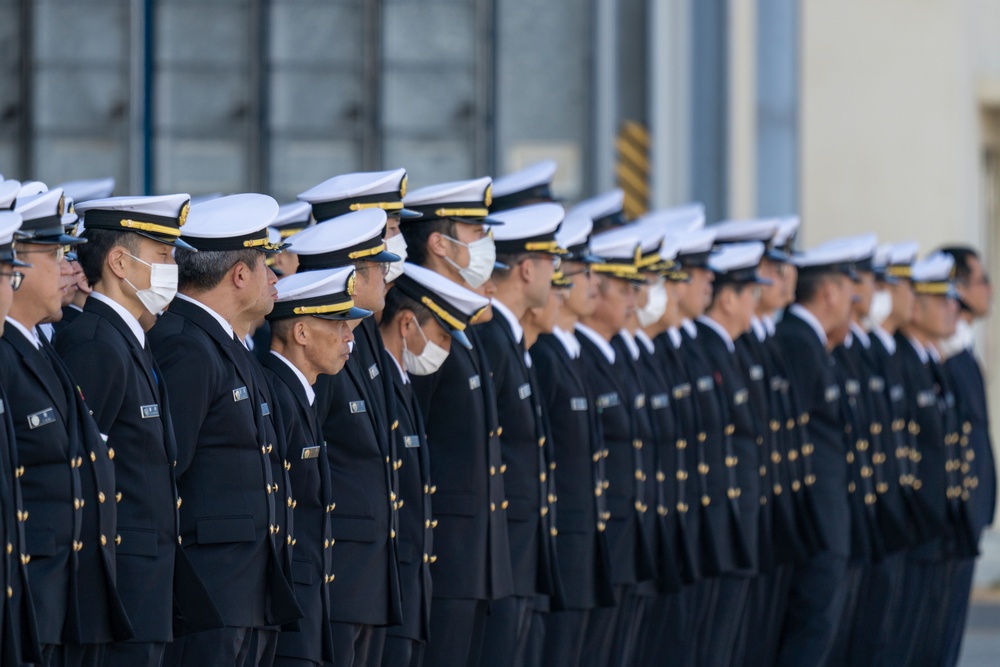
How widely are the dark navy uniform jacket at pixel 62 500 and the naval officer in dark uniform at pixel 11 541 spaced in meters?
0.09

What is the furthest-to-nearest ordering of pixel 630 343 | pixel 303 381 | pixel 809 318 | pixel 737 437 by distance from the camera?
pixel 809 318 → pixel 737 437 → pixel 630 343 → pixel 303 381

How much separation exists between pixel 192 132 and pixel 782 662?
250 inches

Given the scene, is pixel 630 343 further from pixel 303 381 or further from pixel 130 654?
pixel 130 654

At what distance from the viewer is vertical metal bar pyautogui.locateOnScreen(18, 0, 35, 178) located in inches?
500

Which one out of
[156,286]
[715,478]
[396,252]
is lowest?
[715,478]

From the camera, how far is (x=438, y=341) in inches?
221

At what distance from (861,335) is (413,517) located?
13.1ft

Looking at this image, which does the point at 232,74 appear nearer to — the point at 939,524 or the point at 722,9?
the point at 722,9

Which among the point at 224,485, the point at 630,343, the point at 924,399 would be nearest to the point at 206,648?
the point at 224,485

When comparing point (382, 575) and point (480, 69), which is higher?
point (480, 69)

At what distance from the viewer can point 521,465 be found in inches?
239

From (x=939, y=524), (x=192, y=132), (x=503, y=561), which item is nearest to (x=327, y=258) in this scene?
(x=503, y=561)

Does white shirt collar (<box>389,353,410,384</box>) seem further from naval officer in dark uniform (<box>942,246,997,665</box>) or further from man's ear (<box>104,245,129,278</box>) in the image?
naval officer in dark uniform (<box>942,246,997,665</box>)

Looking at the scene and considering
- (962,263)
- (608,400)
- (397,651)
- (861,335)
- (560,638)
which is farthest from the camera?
(962,263)
